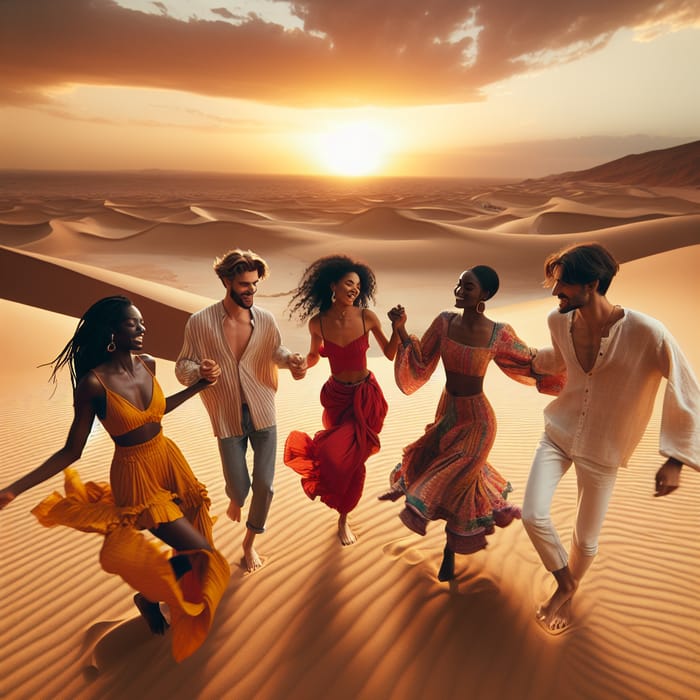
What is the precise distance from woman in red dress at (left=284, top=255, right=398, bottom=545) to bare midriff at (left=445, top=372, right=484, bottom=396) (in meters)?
0.62

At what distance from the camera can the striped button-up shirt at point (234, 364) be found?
3.83 metres

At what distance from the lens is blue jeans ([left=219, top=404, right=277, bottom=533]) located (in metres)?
4.01

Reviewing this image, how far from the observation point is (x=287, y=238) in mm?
35906

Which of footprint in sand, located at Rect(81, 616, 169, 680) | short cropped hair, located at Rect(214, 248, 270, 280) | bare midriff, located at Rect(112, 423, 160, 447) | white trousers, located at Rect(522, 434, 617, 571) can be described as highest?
short cropped hair, located at Rect(214, 248, 270, 280)

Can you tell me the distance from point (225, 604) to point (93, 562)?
139 centimetres

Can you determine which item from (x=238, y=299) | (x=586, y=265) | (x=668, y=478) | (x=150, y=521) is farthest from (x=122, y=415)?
(x=668, y=478)

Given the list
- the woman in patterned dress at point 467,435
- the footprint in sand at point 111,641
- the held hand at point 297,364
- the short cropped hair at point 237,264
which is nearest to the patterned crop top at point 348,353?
the held hand at point 297,364

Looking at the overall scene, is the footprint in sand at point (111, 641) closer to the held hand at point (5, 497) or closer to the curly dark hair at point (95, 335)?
the held hand at point (5, 497)

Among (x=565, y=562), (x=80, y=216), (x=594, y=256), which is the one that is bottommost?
(x=80, y=216)

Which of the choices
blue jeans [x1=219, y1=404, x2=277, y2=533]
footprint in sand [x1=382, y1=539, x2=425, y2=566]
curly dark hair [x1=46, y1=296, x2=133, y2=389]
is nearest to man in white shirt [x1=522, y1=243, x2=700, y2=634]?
footprint in sand [x1=382, y1=539, x2=425, y2=566]

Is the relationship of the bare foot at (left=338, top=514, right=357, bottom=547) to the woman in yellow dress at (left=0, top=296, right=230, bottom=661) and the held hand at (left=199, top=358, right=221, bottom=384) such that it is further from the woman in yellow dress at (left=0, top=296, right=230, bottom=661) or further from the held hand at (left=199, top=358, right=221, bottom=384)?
the held hand at (left=199, top=358, right=221, bottom=384)

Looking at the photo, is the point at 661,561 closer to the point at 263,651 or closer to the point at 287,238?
the point at 263,651

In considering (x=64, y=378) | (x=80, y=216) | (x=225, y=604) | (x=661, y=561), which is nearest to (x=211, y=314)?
(x=225, y=604)

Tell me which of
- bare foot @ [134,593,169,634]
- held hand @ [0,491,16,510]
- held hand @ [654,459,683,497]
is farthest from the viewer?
bare foot @ [134,593,169,634]
